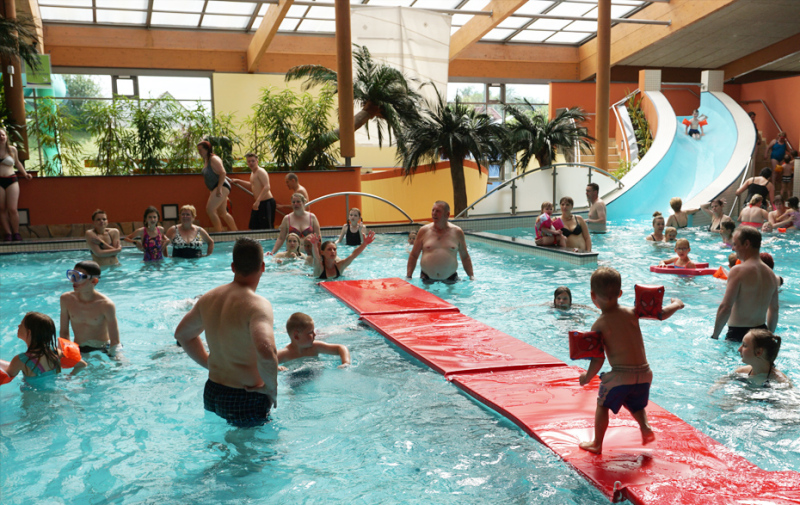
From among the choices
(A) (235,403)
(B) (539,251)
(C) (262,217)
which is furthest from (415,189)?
(A) (235,403)

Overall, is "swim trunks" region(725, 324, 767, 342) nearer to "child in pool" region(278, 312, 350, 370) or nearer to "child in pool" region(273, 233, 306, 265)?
"child in pool" region(278, 312, 350, 370)

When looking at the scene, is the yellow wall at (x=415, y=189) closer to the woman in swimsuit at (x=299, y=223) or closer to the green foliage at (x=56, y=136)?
the green foliage at (x=56, y=136)

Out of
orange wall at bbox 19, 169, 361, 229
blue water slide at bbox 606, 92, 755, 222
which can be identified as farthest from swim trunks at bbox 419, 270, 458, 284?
blue water slide at bbox 606, 92, 755, 222

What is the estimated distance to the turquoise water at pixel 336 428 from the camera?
3.49 m

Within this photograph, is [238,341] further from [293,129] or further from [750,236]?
[293,129]

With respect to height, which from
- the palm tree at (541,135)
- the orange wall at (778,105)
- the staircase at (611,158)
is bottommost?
the staircase at (611,158)

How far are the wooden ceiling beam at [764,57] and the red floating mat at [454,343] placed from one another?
20.8m

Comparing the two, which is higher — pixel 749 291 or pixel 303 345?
pixel 749 291

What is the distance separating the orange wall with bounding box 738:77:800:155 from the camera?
789 inches

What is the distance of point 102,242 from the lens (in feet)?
32.2

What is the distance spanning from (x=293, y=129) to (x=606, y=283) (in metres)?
12.8

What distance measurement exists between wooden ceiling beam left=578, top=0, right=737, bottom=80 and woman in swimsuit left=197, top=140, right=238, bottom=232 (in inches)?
638

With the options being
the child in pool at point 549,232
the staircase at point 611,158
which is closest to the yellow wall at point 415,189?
the staircase at point 611,158

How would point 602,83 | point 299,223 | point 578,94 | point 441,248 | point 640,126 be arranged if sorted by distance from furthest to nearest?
point 578,94 < point 640,126 < point 602,83 < point 299,223 < point 441,248
